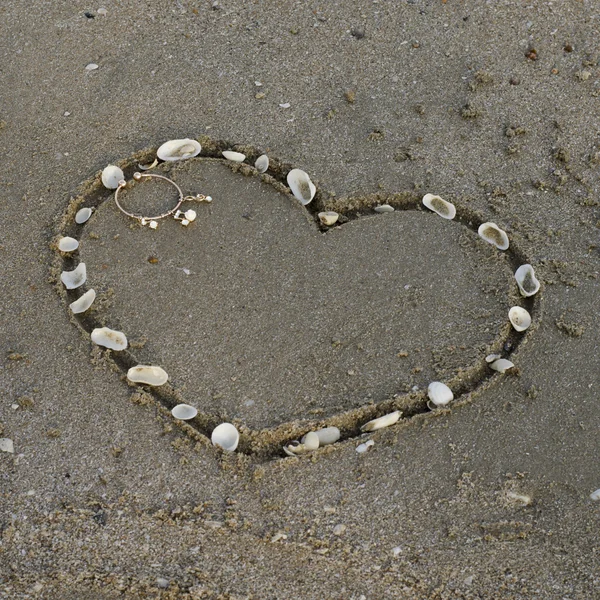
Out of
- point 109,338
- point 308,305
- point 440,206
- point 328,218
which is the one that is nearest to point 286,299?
point 308,305

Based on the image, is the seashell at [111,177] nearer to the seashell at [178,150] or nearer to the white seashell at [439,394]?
the seashell at [178,150]

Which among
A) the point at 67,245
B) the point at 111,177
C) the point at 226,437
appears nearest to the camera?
the point at 226,437

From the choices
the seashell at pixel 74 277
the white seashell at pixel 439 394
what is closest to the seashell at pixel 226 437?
the white seashell at pixel 439 394

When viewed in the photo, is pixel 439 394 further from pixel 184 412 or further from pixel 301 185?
pixel 301 185

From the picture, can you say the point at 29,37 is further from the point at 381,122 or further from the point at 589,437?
the point at 589,437

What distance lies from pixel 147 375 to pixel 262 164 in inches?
47.5

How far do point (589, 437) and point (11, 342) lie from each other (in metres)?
2.28

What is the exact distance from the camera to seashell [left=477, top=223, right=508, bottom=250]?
3492 millimetres

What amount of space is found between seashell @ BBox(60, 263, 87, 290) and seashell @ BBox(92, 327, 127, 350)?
0.89 feet

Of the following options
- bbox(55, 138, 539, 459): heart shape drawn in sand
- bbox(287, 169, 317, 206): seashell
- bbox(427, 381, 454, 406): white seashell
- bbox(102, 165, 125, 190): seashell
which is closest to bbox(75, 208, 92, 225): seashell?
bbox(55, 138, 539, 459): heart shape drawn in sand

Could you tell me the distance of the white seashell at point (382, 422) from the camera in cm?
300

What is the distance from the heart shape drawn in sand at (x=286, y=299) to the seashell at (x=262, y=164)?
4cm

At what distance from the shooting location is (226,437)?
9.81ft

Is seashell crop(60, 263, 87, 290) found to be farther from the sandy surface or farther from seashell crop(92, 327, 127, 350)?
seashell crop(92, 327, 127, 350)
